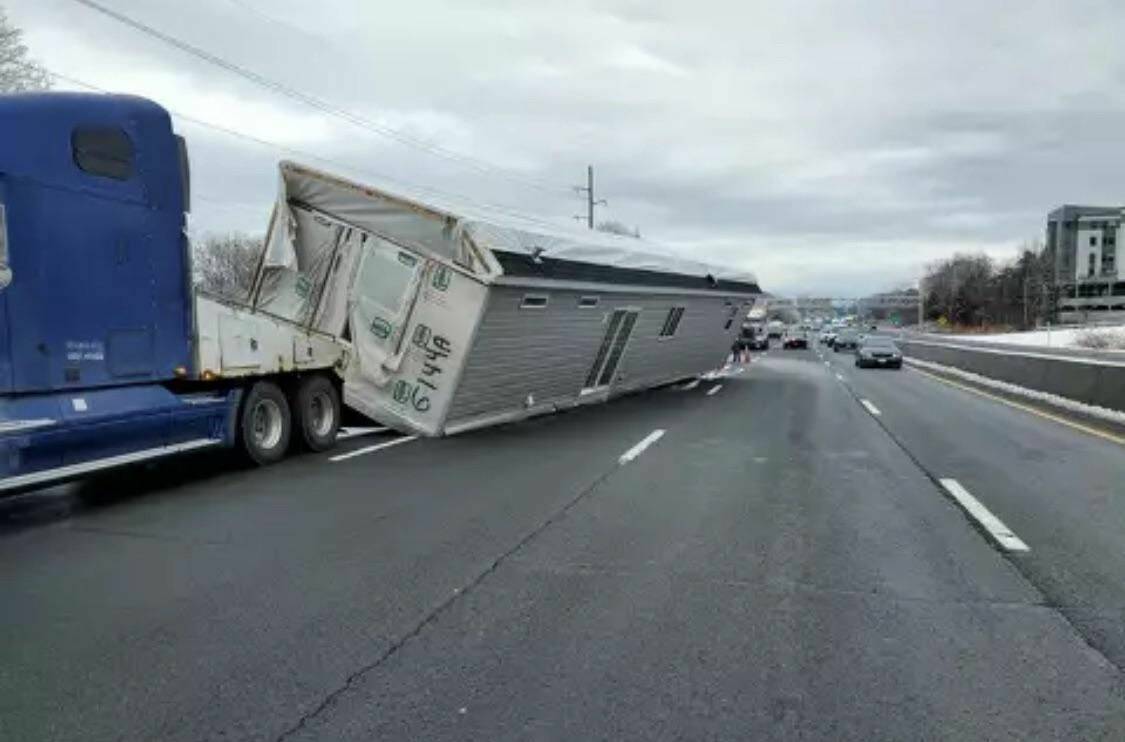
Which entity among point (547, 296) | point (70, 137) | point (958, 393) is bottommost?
point (958, 393)

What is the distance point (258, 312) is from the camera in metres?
12.1

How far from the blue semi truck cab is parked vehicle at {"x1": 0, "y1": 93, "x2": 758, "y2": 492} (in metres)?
0.02

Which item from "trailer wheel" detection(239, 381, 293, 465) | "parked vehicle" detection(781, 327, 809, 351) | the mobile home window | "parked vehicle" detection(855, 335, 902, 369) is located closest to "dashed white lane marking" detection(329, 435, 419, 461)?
"trailer wheel" detection(239, 381, 293, 465)

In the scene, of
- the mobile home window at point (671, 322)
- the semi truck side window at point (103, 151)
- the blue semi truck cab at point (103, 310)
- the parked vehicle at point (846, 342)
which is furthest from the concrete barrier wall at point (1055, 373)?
the parked vehicle at point (846, 342)

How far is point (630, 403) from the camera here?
824 inches

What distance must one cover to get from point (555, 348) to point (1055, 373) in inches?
473

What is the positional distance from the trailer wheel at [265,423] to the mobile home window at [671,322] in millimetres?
11935

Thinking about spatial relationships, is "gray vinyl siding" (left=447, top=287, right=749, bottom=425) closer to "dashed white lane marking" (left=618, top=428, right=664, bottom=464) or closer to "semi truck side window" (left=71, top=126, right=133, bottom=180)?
"dashed white lane marking" (left=618, top=428, right=664, bottom=464)

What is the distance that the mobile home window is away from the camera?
73.5 ft

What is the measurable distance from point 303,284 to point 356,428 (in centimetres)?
258

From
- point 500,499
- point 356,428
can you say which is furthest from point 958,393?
point 500,499

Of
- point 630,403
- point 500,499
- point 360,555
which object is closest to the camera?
point 360,555

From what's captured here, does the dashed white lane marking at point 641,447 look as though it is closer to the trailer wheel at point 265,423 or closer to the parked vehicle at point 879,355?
the trailer wheel at point 265,423

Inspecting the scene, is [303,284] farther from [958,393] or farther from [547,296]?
[958,393]
